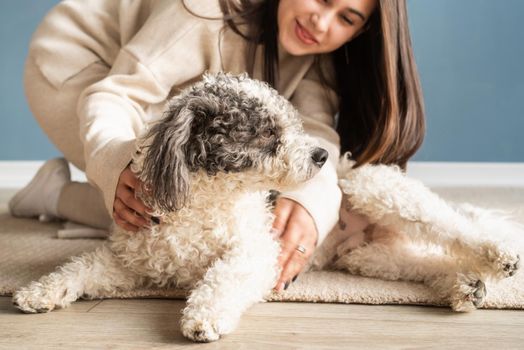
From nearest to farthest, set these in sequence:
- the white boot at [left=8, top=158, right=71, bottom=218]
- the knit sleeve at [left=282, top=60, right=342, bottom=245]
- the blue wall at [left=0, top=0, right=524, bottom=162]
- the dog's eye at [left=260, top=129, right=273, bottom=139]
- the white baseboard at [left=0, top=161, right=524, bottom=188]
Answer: the dog's eye at [left=260, top=129, right=273, bottom=139] → the knit sleeve at [left=282, top=60, right=342, bottom=245] → the white boot at [left=8, top=158, right=71, bottom=218] → the blue wall at [left=0, top=0, right=524, bottom=162] → the white baseboard at [left=0, top=161, right=524, bottom=188]

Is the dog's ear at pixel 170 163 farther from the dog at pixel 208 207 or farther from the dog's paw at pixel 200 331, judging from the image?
the dog's paw at pixel 200 331

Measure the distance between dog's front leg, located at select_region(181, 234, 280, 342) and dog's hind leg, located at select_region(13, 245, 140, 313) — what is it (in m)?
0.31

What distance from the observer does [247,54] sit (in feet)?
7.70

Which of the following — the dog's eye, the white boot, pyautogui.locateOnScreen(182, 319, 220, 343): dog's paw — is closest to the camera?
pyautogui.locateOnScreen(182, 319, 220, 343): dog's paw

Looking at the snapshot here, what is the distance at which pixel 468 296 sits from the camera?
171 centimetres

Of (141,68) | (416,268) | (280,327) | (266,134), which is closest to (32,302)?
(280,327)

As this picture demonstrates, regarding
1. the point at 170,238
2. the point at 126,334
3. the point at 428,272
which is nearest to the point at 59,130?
the point at 170,238

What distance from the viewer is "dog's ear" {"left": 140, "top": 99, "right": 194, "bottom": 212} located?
4.91 ft

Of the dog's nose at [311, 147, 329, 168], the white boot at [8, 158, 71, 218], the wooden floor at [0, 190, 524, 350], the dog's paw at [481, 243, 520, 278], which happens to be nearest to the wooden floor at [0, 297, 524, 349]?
the wooden floor at [0, 190, 524, 350]

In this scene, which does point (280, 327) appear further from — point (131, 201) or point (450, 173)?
point (450, 173)

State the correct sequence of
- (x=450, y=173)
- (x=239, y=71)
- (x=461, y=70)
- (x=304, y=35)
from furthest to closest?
(x=450, y=173) < (x=461, y=70) < (x=239, y=71) < (x=304, y=35)

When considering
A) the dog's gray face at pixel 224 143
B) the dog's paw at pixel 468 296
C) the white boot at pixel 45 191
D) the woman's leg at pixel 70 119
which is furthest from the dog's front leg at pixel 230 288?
the white boot at pixel 45 191

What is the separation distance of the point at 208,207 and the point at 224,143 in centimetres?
22

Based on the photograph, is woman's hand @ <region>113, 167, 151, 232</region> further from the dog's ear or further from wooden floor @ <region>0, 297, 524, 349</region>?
wooden floor @ <region>0, 297, 524, 349</region>
